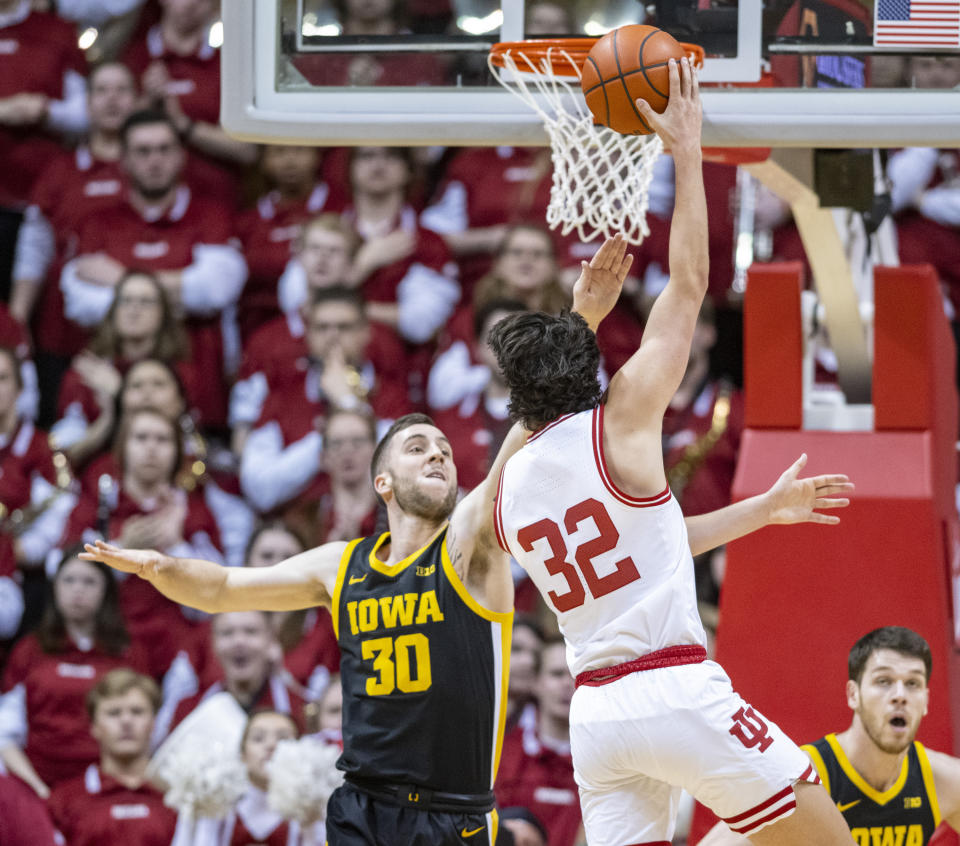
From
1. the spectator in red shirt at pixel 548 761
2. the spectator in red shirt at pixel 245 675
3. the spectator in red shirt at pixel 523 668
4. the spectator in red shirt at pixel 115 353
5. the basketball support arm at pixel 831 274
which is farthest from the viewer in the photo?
the spectator in red shirt at pixel 115 353

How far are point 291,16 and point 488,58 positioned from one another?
70 cm

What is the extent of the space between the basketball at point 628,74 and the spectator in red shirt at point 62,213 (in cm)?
535

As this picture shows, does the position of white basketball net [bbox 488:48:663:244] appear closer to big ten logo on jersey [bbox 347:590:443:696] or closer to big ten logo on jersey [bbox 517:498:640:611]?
big ten logo on jersey [bbox 517:498:640:611]

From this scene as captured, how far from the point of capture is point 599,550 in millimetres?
4031

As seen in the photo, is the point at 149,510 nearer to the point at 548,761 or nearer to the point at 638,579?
the point at 548,761

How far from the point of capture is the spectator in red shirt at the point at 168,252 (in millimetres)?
8719

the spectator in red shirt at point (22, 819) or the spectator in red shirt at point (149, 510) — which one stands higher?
the spectator in red shirt at point (149, 510)

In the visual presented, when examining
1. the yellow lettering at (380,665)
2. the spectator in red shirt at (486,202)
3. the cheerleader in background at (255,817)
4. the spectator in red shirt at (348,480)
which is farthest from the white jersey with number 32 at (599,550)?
the spectator in red shirt at (486,202)

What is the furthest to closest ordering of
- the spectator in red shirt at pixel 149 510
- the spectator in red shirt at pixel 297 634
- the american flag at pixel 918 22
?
1. the spectator in red shirt at pixel 149 510
2. the spectator in red shirt at pixel 297 634
3. the american flag at pixel 918 22

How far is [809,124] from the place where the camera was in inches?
195

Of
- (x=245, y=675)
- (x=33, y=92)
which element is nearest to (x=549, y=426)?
(x=245, y=675)

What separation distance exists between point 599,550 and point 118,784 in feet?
12.7

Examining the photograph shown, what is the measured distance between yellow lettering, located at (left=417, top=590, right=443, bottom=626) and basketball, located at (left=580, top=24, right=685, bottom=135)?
1.62 m

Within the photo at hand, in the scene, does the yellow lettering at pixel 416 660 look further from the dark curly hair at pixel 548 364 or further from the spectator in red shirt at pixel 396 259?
the spectator in red shirt at pixel 396 259
